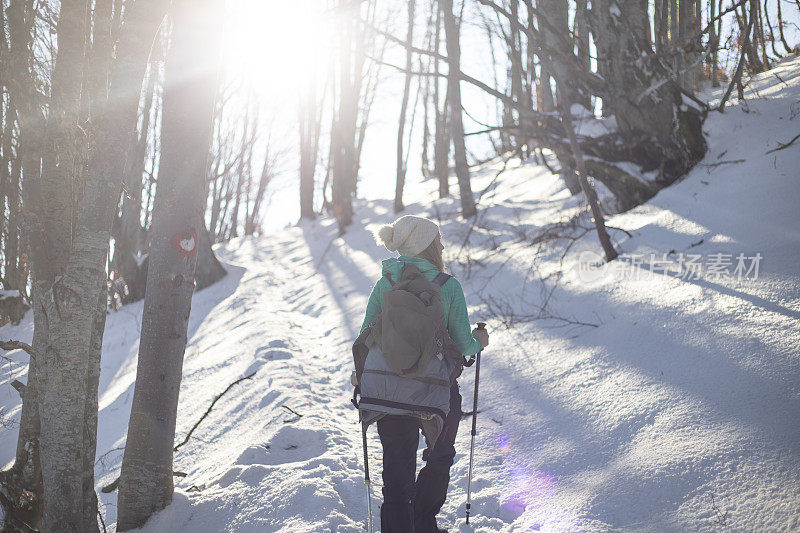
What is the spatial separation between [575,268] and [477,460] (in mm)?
2882

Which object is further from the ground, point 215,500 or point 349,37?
point 349,37

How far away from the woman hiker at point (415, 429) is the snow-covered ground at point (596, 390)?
489 mm

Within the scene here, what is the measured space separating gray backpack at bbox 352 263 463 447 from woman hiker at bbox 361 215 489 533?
9cm

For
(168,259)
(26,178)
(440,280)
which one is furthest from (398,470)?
(26,178)

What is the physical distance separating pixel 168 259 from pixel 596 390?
120 inches

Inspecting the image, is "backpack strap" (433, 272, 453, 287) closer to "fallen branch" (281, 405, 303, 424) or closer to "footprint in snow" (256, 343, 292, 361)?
"fallen branch" (281, 405, 303, 424)

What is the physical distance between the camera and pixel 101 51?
2994 mm

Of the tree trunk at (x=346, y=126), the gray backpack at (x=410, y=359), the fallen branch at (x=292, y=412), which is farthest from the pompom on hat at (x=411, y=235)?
the tree trunk at (x=346, y=126)

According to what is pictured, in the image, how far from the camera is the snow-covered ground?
2.61 metres

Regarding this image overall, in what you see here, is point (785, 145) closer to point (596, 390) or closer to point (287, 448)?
point (596, 390)

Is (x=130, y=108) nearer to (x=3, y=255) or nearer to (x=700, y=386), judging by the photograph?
(x=700, y=386)

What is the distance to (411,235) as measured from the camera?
255cm

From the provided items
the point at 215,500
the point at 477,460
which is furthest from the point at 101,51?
the point at 477,460

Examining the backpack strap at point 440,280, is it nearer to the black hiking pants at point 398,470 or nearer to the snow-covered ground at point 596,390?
the black hiking pants at point 398,470
